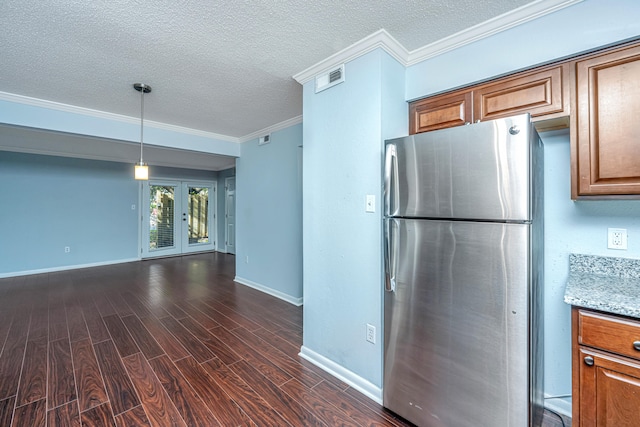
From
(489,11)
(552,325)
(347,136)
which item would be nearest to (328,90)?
(347,136)

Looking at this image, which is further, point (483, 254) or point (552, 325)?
point (552, 325)

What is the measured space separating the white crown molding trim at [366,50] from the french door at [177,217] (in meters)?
6.27

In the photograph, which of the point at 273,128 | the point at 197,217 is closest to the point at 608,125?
the point at 273,128

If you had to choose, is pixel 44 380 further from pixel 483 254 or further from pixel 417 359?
pixel 483 254

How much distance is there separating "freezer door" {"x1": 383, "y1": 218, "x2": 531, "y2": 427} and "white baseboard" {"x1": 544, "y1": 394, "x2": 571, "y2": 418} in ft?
2.41

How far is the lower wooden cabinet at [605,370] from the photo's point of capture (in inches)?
44.4

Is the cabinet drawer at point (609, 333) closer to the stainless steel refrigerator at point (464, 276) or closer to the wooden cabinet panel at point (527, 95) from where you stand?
the stainless steel refrigerator at point (464, 276)

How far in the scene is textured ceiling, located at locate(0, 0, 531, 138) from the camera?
5.30 ft

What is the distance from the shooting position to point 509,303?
1323mm

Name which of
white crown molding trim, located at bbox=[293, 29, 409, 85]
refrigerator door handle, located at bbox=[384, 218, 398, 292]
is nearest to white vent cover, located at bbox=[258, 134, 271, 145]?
white crown molding trim, located at bbox=[293, 29, 409, 85]

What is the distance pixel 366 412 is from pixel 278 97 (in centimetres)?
288

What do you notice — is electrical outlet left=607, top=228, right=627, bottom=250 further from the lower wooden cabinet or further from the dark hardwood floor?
the dark hardwood floor

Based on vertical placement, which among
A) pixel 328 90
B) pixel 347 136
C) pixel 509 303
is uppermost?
pixel 328 90

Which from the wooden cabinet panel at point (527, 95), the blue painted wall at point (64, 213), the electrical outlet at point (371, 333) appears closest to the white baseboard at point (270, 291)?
the electrical outlet at point (371, 333)
